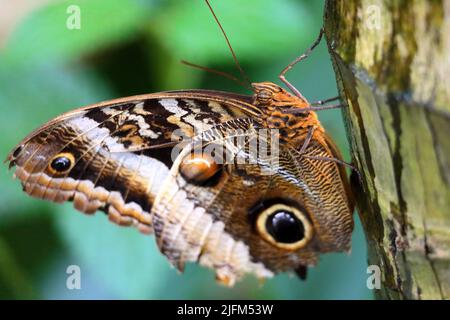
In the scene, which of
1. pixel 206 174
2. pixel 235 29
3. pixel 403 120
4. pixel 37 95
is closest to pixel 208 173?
pixel 206 174

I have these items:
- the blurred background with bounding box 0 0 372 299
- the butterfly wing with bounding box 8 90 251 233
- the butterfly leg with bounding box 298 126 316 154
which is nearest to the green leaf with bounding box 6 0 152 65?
the blurred background with bounding box 0 0 372 299

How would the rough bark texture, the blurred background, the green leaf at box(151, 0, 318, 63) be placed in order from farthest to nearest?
the green leaf at box(151, 0, 318, 63) < the blurred background < the rough bark texture

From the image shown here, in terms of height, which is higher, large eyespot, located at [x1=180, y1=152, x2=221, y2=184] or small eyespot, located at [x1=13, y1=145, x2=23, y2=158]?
small eyespot, located at [x1=13, y1=145, x2=23, y2=158]

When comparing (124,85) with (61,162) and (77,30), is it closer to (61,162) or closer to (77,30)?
(77,30)

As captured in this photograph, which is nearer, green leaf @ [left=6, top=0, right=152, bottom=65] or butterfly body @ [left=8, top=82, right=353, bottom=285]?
butterfly body @ [left=8, top=82, right=353, bottom=285]

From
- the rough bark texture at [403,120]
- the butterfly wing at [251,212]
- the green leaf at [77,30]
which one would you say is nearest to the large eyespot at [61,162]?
the butterfly wing at [251,212]

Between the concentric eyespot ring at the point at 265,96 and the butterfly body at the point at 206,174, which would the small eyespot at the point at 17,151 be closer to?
the butterfly body at the point at 206,174

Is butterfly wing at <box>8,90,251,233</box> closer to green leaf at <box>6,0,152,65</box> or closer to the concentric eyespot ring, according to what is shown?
the concentric eyespot ring

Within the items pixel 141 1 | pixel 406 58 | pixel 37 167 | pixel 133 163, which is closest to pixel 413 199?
pixel 406 58

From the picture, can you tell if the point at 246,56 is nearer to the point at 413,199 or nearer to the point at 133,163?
the point at 133,163
